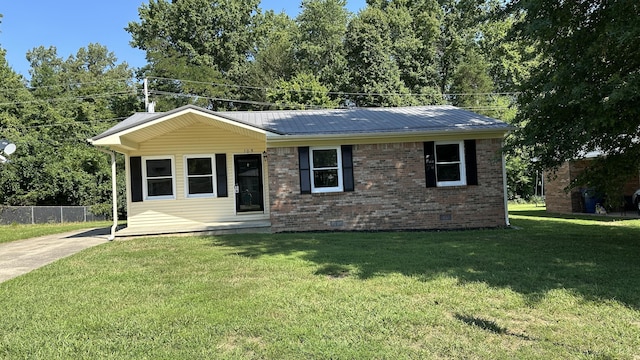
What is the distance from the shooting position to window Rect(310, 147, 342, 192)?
1212 cm

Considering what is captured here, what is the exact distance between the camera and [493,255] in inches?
296

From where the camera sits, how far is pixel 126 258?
821cm

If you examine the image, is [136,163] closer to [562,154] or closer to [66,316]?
[66,316]

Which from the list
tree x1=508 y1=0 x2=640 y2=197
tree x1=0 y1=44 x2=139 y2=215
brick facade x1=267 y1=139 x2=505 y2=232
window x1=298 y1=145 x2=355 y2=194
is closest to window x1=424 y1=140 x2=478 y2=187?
brick facade x1=267 y1=139 x2=505 y2=232

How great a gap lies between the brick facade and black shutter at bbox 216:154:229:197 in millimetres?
2253

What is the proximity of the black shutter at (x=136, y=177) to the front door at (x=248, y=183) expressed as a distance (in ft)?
9.49

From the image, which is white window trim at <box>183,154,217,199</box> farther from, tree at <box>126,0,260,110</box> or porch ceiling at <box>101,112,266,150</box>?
tree at <box>126,0,260,110</box>

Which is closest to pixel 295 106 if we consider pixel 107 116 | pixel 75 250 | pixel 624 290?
pixel 107 116

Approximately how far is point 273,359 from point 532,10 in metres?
7.12

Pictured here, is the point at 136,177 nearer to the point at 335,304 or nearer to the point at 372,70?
the point at 335,304

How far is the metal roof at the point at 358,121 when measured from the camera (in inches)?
460

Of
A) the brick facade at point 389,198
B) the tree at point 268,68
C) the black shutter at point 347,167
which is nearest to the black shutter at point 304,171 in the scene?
the brick facade at point 389,198

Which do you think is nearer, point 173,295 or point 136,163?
point 173,295

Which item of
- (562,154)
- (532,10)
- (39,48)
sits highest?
(39,48)
